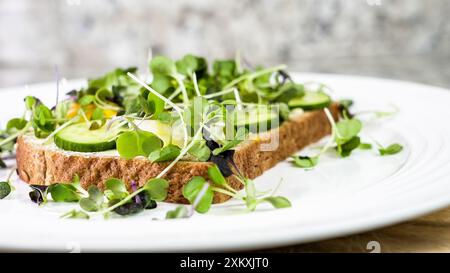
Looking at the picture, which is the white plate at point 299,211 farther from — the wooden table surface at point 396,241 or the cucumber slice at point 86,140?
the cucumber slice at point 86,140

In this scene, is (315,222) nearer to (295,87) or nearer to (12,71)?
(295,87)

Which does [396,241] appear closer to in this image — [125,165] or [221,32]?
[125,165]

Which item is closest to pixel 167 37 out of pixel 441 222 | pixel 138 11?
pixel 138 11

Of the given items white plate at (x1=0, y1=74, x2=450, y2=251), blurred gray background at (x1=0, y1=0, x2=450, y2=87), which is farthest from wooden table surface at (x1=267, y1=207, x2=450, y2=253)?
blurred gray background at (x1=0, y1=0, x2=450, y2=87)

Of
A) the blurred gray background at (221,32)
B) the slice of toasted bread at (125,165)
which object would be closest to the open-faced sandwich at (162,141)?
the slice of toasted bread at (125,165)

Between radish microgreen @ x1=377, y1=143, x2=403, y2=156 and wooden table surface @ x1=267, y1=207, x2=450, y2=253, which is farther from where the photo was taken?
radish microgreen @ x1=377, y1=143, x2=403, y2=156

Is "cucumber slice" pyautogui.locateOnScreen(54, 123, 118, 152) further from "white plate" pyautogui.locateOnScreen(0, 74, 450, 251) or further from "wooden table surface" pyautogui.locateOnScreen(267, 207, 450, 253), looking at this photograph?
"wooden table surface" pyautogui.locateOnScreen(267, 207, 450, 253)
